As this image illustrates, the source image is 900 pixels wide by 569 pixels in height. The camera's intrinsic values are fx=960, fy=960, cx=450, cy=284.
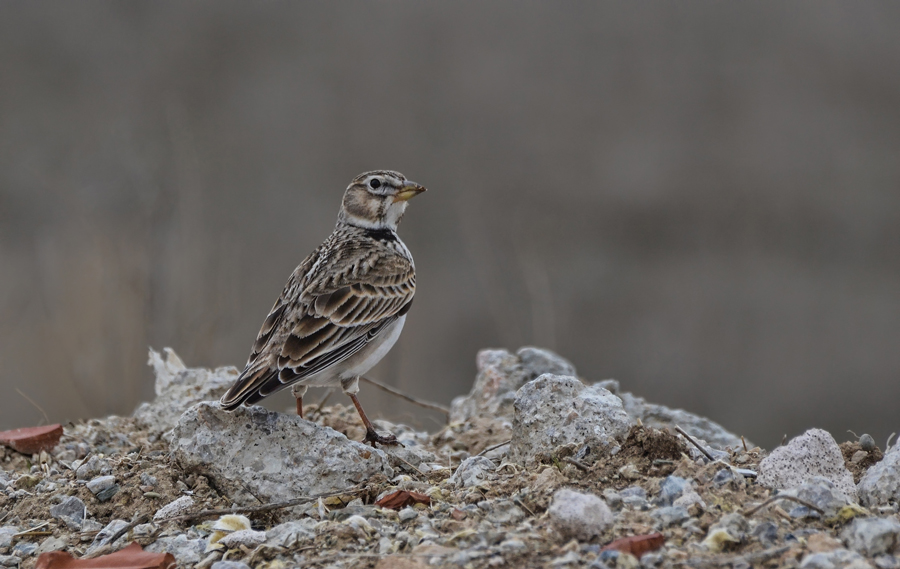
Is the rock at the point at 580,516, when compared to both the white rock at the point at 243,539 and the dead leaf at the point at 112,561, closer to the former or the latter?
the white rock at the point at 243,539

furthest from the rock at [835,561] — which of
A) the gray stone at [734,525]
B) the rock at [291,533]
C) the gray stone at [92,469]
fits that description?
the gray stone at [92,469]

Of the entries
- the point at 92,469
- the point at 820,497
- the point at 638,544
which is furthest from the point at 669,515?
the point at 92,469

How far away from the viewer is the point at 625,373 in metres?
13.5

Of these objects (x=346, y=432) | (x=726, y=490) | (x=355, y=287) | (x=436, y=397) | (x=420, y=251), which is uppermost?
(x=420, y=251)

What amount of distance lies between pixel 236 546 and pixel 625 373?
9855 mm

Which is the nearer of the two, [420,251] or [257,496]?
[257,496]

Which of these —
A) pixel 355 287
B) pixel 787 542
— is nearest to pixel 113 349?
pixel 355 287

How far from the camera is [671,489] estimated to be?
13.5 feet

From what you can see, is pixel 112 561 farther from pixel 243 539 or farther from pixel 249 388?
pixel 249 388

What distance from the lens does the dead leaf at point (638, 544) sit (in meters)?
3.58

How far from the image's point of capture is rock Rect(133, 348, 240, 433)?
20.5 ft

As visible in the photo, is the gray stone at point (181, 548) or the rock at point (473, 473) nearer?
the gray stone at point (181, 548)

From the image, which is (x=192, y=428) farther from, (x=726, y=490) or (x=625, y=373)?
(x=625, y=373)

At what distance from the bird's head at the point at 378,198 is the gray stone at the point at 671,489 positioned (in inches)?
124
